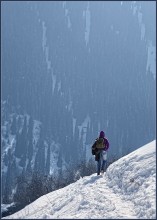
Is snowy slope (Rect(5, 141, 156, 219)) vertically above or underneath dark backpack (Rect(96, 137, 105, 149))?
underneath

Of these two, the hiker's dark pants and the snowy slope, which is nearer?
the snowy slope

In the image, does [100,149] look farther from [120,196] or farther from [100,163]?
[120,196]

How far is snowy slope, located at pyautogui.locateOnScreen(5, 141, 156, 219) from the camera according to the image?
53.4ft

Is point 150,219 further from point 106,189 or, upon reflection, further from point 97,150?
point 97,150

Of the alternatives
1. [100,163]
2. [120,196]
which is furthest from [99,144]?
[120,196]

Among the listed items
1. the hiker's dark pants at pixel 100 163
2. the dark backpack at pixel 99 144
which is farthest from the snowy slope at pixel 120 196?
the dark backpack at pixel 99 144

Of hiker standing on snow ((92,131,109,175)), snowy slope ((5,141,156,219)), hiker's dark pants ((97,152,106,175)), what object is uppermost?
hiker standing on snow ((92,131,109,175))

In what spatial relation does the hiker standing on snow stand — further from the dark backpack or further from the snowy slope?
the snowy slope

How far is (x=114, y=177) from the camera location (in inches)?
861

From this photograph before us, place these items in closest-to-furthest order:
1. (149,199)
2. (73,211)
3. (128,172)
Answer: (149,199)
(73,211)
(128,172)

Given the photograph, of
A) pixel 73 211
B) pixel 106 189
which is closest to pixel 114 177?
pixel 106 189

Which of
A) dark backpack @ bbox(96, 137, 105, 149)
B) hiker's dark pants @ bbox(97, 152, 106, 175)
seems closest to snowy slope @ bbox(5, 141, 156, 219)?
hiker's dark pants @ bbox(97, 152, 106, 175)

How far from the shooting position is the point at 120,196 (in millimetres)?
18969

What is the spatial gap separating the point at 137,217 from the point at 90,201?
10.3 feet
